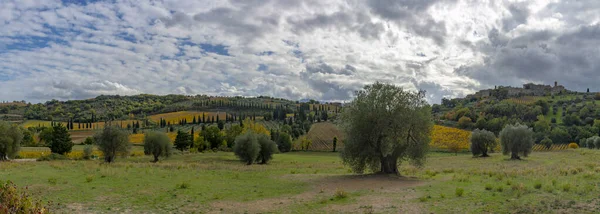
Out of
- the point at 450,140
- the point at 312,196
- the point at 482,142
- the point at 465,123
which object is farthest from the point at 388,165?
the point at 465,123

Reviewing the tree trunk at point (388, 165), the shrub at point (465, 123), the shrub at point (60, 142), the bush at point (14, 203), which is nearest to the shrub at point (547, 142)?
the shrub at point (465, 123)

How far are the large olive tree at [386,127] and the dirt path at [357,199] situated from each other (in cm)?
402

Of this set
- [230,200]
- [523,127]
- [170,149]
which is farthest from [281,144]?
[230,200]

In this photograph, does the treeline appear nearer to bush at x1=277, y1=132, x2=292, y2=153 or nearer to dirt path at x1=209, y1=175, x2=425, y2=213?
bush at x1=277, y1=132, x2=292, y2=153

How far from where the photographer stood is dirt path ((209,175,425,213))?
757 inches

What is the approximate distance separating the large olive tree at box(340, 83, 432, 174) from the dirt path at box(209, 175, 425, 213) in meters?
4.02

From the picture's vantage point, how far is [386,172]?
115 feet

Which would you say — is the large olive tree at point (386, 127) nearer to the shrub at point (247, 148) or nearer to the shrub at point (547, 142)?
the shrub at point (247, 148)

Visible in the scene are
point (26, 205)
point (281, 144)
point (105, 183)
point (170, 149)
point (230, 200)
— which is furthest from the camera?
point (281, 144)

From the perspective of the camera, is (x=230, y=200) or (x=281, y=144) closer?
(x=230, y=200)

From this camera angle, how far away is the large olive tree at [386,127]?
33.6 metres

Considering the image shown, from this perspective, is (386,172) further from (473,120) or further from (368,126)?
(473,120)

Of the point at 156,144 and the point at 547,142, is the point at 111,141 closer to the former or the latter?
the point at 156,144

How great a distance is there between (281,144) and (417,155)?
8662cm
